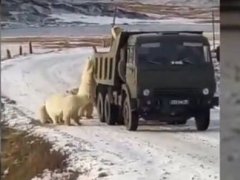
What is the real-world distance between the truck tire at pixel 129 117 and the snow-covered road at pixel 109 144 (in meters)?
0.04

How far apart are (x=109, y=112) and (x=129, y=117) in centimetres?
9

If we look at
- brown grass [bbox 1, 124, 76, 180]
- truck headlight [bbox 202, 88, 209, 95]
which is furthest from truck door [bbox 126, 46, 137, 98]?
brown grass [bbox 1, 124, 76, 180]

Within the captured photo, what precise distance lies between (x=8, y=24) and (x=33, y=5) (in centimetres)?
13

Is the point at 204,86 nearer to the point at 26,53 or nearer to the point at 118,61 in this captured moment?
the point at 118,61

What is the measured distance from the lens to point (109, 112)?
152 inches

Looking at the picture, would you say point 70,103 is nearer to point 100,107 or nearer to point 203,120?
point 100,107

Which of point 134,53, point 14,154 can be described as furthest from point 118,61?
point 14,154

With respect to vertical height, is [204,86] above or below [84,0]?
below

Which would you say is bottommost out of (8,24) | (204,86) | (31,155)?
(31,155)

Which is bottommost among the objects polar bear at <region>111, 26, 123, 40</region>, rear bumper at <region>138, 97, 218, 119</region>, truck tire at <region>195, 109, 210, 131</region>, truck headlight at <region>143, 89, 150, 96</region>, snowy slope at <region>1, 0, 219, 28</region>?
truck tire at <region>195, 109, 210, 131</region>

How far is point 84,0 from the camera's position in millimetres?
3758

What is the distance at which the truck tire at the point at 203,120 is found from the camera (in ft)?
12.6

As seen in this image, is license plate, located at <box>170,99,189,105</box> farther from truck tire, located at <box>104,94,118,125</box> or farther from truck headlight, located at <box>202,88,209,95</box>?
truck tire, located at <box>104,94,118,125</box>

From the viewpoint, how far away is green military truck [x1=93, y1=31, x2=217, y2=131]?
Result: 3.79 metres
